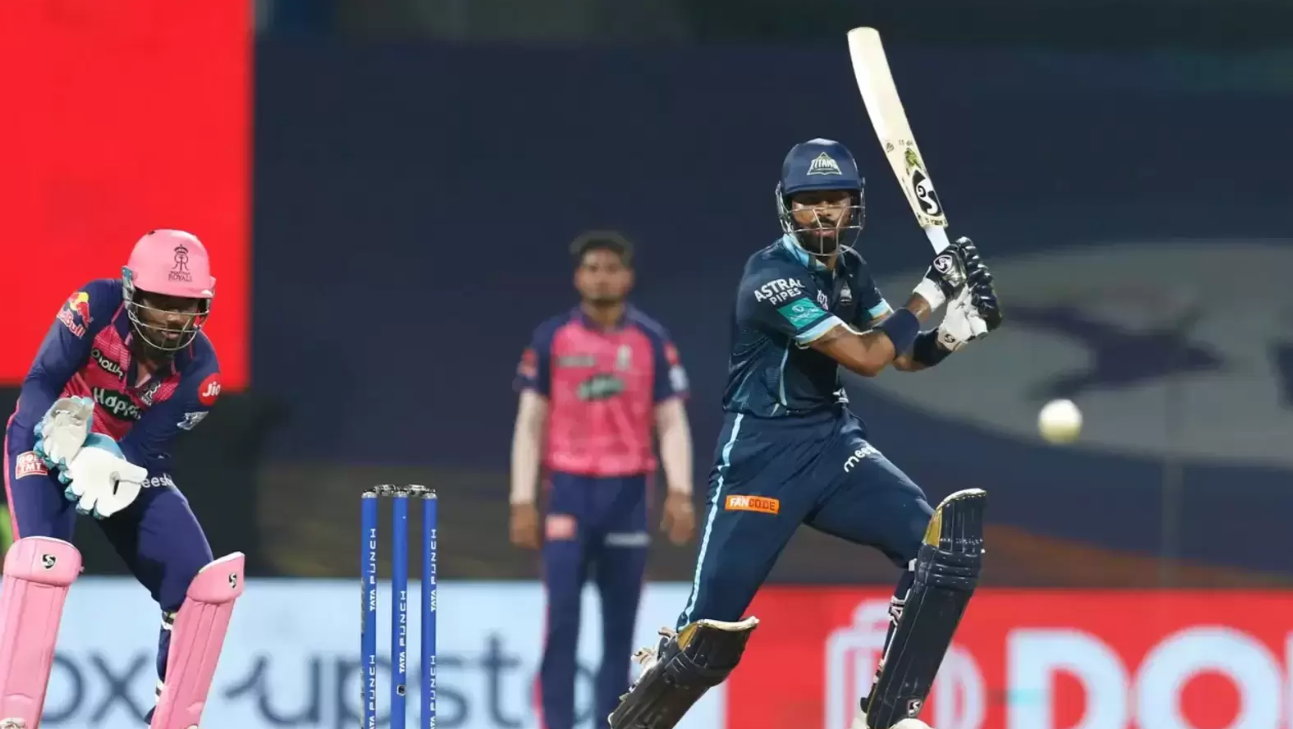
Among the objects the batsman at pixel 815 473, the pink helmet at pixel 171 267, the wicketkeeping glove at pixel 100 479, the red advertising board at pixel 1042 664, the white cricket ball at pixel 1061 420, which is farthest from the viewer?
the red advertising board at pixel 1042 664

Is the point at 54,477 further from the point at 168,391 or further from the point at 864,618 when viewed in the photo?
the point at 864,618

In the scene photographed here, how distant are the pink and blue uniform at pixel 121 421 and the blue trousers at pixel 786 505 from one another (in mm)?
1316

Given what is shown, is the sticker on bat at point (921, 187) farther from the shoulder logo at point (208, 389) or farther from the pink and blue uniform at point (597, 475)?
the shoulder logo at point (208, 389)

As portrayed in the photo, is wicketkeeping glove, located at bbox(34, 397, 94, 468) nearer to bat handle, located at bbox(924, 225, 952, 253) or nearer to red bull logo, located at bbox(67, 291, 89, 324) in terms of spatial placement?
red bull logo, located at bbox(67, 291, 89, 324)

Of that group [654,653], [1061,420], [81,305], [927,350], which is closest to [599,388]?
[1061,420]

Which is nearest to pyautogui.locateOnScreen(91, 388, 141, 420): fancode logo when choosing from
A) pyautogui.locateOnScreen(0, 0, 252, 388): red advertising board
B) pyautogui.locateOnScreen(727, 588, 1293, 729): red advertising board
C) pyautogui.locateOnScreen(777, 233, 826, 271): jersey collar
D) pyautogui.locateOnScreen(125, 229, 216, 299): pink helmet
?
pyautogui.locateOnScreen(125, 229, 216, 299): pink helmet

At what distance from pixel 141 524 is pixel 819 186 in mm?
1884

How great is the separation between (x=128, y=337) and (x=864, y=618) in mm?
2773

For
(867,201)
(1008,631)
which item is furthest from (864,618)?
(867,201)

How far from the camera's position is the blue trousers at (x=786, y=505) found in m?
4.75

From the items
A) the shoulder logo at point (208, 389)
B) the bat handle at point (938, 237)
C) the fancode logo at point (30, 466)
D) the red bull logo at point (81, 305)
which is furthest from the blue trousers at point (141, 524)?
the bat handle at point (938, 237)

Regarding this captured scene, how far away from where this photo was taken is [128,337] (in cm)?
500

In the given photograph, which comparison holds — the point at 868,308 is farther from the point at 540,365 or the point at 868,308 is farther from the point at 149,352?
the point at 149,352

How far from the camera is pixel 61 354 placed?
16.1ft
